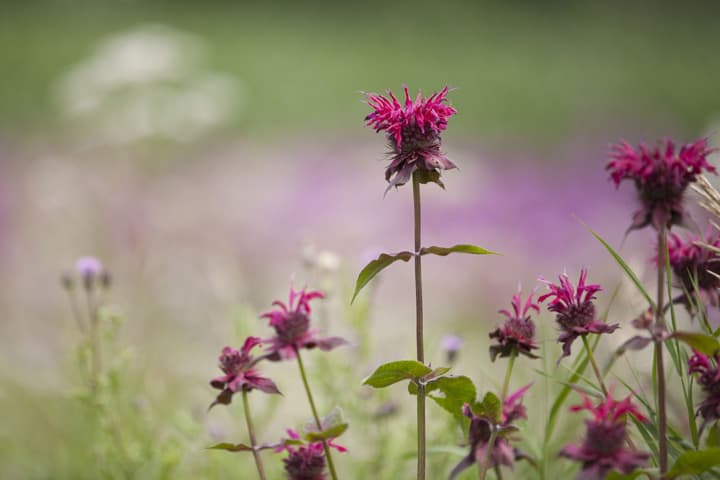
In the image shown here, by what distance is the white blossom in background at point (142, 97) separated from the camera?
357 centimetres

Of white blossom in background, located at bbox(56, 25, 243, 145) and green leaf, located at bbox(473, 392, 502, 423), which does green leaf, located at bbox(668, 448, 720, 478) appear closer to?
green leaf, located at bbox(473, 392, 502, 423)

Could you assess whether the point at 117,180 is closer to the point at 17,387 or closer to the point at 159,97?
the point at 159,97

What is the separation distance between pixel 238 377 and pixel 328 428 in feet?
0.31

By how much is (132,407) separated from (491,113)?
5599 millimetres

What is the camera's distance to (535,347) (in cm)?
77

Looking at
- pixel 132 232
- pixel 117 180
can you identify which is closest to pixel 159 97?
pixel 117 180

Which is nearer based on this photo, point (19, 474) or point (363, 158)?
point (19, 474)

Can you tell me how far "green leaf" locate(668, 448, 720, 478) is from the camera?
0.64m

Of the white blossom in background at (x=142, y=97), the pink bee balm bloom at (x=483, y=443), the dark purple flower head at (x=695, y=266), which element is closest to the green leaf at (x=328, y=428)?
the pink bee balm bloom at (x=483, y=443)

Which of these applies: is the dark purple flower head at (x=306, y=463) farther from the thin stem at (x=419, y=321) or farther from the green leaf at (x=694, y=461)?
the green leaf at (x=694, y=461)

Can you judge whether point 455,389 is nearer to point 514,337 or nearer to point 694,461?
point 514,337

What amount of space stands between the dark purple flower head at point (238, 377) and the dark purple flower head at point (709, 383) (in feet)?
1.25

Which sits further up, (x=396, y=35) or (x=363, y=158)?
(x=396, y=35)

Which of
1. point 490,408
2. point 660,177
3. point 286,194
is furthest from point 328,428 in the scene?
point 286,194
